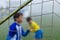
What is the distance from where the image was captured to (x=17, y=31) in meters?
1.16

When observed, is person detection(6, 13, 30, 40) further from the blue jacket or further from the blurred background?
the blurred background

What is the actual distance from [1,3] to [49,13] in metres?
0.34

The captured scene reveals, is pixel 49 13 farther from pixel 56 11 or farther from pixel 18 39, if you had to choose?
pixel 18 39

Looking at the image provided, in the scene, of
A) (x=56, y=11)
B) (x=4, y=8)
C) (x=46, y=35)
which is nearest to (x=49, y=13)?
(x=56, y=11)

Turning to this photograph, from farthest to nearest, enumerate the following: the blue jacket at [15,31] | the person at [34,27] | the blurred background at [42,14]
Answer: the blurred background at [42,14]
the blue jacket at [15,31]
the person at [34,27]

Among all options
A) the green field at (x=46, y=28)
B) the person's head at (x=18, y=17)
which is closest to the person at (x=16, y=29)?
the person's head at (x=18, y=17)

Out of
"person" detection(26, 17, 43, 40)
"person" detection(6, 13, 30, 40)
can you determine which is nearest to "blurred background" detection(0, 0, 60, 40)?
"person" detection(6, 13, 30, 40)

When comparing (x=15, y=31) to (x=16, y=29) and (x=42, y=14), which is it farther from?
(x=42, y=14)

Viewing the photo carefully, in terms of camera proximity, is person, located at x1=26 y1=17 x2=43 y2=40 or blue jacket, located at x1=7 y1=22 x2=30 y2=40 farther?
blue jacket, located at x1=7 y1=22 x2=30 y2=40

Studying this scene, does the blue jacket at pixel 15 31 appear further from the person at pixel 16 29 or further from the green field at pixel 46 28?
the green field at pixel 46 28

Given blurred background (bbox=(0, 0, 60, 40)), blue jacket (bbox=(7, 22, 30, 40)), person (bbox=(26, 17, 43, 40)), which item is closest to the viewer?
person (bbox=(26, 17, 43, 40))

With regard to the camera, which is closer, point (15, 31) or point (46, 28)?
point (15, 31)

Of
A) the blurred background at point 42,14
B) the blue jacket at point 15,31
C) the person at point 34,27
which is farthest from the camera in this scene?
the blurred background at point 42,14

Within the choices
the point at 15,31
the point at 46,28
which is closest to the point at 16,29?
the point at 15,31
